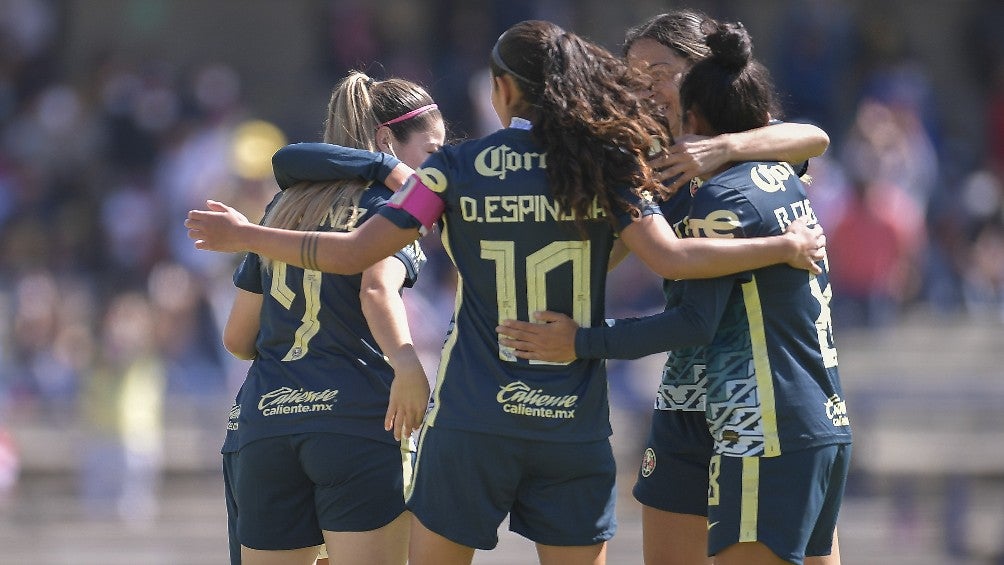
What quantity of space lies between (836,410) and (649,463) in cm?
61

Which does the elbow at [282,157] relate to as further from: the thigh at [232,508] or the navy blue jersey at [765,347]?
the navy blue jersey at [765,347]

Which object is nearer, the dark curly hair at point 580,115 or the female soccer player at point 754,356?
the dark curly hair at point 580,115

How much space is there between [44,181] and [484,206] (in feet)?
37.2

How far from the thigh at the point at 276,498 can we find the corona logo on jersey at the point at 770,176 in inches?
58.4

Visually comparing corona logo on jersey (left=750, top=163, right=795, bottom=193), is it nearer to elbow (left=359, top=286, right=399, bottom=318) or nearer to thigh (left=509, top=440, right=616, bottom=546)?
thigh (left=509, top=440, right=616, bottom=546)

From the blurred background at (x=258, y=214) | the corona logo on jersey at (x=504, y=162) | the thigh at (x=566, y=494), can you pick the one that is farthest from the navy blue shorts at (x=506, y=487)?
the blurred background at (x=258, y=214)

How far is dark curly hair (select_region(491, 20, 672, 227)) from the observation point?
A: 3.65m

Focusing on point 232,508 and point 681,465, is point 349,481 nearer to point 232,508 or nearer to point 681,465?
point 232,508

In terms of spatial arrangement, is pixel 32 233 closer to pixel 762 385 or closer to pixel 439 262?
pixel 439 262

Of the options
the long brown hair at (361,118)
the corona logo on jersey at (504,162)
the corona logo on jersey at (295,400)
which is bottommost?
the corona logo on jersey at (295,400)

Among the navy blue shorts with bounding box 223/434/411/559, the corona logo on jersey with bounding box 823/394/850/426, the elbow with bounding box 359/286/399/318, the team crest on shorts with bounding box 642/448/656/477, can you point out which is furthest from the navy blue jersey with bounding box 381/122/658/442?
the corona logo on jersey with bounding box 823/394/850/426

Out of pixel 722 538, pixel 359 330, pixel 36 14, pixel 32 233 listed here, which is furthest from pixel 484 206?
pixel 36 14

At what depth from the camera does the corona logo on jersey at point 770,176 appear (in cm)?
389

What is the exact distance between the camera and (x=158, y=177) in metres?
13.8
